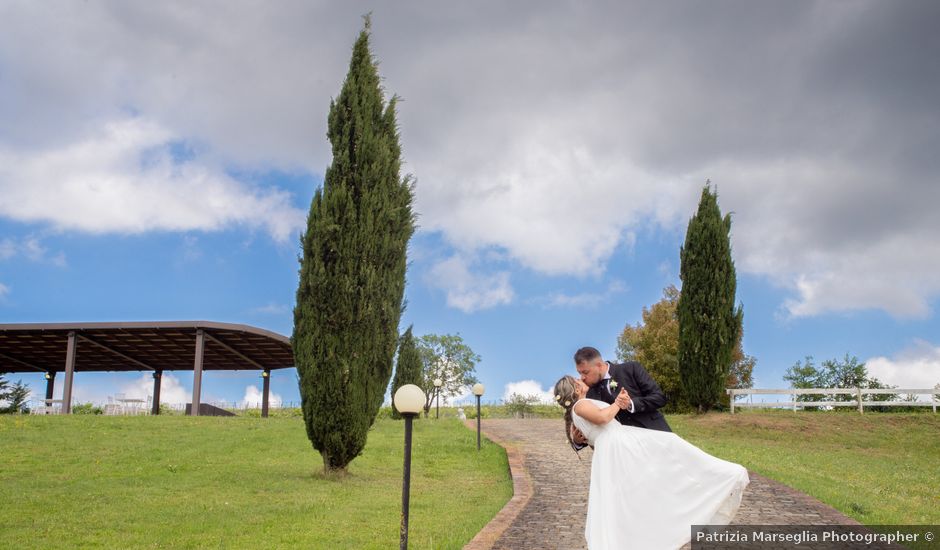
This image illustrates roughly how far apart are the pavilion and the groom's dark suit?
2426 cm

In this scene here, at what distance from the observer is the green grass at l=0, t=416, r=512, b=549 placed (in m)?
8.55

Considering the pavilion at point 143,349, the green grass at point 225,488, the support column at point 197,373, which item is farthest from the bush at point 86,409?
the green grass at point 225,488

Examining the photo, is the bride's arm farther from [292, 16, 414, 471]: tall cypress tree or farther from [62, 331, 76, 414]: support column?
[62, 331, 76, 414]: support column

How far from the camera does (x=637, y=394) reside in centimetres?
525

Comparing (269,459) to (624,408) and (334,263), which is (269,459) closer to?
(334,263)

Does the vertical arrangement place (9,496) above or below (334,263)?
below

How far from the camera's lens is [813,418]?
960 inches

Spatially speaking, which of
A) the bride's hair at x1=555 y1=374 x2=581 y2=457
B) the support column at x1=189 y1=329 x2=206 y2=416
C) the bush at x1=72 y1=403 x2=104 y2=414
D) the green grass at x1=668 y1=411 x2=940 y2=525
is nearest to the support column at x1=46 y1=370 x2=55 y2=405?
the bush at x1=72 y1=403 x2=104 y2=414

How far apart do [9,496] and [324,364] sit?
5535mm

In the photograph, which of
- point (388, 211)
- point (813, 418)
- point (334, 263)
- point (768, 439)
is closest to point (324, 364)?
point (334, 263)

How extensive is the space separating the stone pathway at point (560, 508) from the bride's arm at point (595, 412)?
3257mm

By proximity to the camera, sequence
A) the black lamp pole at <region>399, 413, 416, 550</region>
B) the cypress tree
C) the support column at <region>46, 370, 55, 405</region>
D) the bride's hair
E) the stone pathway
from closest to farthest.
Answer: the bride's hair
the black lamp pole at <region>399, 413, 416, 550</region>
the stone pathway
the cypress tree
the support column at <region>46, 370, 55, 405</region>

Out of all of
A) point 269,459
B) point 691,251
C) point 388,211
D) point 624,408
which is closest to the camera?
point 624,408

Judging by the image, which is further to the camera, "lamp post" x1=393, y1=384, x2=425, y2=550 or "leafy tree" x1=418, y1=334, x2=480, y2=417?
"leafy tree" x1=418, y1=334, x2=480, y2=417
